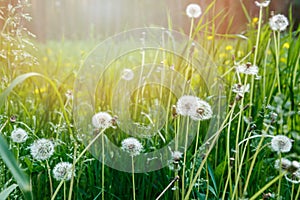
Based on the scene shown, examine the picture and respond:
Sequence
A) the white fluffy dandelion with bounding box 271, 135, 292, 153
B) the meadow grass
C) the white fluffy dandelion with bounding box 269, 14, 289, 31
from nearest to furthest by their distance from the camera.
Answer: the white fluffy dandelion with bounding box 271, 135, 292, 153 → the meadow grass → the white fluffy dandelion with bounding box 269, 14, 289, 31

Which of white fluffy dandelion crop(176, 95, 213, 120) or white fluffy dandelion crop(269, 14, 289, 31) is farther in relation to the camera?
white fluffy dandelion crop(269, 14, 289, 31)

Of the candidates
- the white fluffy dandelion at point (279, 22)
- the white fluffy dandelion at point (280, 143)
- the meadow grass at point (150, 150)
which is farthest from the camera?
the white fluffy dandelion at point (279, 22)

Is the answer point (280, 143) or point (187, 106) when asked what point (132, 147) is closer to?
point (187, 106)

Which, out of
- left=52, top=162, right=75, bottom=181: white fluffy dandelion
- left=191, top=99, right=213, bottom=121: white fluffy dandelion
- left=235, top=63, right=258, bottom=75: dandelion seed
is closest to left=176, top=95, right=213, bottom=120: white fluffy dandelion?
left=191, top=99, right=213, bottom=121: white fluffy dandelion

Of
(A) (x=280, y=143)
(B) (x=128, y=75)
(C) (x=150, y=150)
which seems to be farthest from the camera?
(B) (x=128, y=75)

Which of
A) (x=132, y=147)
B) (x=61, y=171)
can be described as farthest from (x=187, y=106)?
(x=61, y=171)

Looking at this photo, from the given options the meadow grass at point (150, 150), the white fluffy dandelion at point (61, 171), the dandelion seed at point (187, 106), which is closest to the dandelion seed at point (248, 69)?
the meadow grass at point (150, 150)

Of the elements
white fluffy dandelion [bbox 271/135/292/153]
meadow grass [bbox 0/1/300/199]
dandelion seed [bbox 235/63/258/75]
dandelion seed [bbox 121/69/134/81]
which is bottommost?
meadow grass [bbox 0/1/300/199]

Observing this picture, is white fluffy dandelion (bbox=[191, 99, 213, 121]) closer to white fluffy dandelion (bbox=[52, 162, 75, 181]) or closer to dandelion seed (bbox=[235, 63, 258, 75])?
dandelion seed (bbox=[235, 63, 258, 75])

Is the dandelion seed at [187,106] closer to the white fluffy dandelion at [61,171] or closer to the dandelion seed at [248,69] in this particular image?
the dandelion seed at [248,69]

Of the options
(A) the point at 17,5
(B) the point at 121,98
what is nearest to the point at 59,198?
(B) the point at 121,98

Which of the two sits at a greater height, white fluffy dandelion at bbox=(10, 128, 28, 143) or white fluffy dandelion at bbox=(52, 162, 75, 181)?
white fluffy dandelion at bbox=(10, 128, 28, 143)

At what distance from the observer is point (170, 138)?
3.62 ft

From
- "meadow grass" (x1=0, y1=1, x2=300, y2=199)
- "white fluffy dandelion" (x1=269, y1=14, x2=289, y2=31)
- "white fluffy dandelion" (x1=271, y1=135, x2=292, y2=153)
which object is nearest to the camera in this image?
"white fluffy dandelion" (x1=271, y1=135, x2=292, y2=153)
